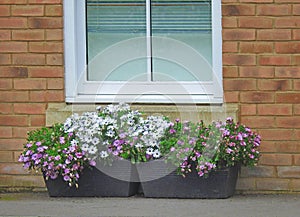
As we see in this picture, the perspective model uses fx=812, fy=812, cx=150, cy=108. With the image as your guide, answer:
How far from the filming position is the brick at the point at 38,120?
6.83m

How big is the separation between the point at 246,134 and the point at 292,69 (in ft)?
2.25

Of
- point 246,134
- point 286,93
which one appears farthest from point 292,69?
point 246,134

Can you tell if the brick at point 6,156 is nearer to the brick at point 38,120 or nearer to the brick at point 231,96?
the brick at point 38,120

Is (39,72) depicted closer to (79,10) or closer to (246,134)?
(79,10)

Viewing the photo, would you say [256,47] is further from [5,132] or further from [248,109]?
[5,132]

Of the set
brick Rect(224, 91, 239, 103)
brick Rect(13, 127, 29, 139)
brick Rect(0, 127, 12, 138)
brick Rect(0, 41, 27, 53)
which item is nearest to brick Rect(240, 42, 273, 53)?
brick Rect(224, 91, 239, 103)

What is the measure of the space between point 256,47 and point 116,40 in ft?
3.90

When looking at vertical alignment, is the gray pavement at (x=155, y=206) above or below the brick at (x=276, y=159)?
below

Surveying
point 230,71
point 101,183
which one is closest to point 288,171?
point 230,71

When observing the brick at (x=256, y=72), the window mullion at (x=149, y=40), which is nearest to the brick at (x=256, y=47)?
the brick at (x=256, y=72)

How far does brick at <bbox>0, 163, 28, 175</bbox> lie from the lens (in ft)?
22.6

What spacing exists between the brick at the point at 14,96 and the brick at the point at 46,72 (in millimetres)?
174

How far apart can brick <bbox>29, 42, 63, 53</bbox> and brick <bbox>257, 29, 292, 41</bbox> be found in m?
1.65

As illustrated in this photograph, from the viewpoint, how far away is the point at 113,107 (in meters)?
6.55
